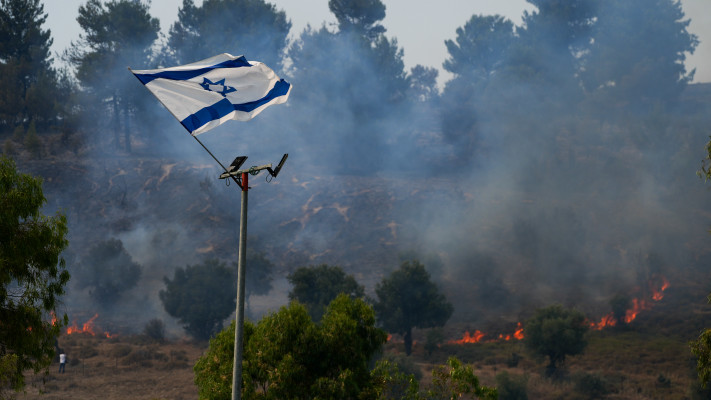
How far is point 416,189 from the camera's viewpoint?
83688 mm

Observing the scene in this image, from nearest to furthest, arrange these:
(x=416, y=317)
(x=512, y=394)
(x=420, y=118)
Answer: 1. (x=512, y=394)
2. (x=416, y=317)
3. (x=420, y=118)

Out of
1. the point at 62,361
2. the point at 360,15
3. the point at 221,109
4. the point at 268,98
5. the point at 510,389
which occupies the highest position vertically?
the point at 360,15

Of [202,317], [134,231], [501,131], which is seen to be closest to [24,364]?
[202,317]

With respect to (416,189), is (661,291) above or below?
below

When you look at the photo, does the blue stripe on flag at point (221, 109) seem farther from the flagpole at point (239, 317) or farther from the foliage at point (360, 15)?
the foliage at point (360, 15)

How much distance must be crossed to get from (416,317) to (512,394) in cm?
1579

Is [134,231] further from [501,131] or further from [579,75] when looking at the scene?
[579,75]

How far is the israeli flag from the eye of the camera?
12203mm

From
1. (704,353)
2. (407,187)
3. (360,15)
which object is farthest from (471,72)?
(704,353)

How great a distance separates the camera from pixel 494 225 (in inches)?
2906

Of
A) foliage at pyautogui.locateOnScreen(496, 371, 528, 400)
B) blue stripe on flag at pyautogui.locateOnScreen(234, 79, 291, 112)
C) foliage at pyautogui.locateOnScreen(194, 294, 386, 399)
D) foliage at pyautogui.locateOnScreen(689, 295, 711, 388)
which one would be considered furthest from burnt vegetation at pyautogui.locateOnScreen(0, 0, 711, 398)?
blue stripe on flag at pyautogui.locateOnScreen(234, 79, 291, 112)

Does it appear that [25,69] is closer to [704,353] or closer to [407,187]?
[407,187]

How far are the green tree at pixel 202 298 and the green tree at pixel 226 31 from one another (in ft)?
148

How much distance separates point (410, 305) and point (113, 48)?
58.5 meters
